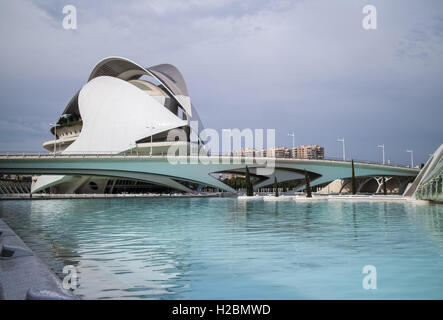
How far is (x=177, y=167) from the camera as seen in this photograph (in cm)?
4872

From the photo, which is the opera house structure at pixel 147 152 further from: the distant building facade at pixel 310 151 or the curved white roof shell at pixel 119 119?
the distant building facade at pixel 310 151

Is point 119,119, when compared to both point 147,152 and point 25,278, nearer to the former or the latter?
point 147,152

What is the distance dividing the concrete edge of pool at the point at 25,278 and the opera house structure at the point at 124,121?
4541 centimetres

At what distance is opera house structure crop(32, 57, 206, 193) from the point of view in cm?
5628

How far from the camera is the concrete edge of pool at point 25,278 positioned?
3.88 m

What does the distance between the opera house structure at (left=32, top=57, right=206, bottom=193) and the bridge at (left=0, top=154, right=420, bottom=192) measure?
446cm

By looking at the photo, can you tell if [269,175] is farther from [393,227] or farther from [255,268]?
[255,268]

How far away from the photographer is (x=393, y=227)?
13.3 metres

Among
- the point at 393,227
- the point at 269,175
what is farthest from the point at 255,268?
the point at 269,175

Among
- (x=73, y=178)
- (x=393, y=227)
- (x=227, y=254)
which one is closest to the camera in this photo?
(x=227, y=254)

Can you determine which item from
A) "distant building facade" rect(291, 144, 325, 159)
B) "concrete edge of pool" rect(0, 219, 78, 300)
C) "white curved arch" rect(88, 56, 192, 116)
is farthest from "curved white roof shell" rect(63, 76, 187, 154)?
"distant building facade" rect(291, 144, 325, 159)
